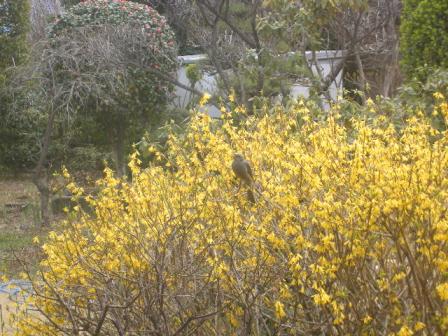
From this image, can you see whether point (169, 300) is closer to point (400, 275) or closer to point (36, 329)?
point (36, 329)

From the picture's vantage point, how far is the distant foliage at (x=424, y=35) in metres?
7.55

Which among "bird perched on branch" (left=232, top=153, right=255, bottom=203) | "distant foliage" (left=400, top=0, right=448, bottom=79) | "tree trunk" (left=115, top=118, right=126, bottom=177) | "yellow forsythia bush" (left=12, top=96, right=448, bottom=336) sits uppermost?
"distant foliage" (left=400, top=0, right=448, bottom=79)

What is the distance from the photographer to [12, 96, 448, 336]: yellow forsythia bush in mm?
3355

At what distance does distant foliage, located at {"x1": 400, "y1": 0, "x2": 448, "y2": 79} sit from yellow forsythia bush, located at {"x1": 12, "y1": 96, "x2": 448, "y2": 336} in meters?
3.77

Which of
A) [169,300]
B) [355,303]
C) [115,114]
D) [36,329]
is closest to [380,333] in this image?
[355,303]

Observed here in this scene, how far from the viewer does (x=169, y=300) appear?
3.79 meters

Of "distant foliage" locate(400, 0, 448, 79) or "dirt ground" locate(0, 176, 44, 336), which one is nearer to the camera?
"distant foliage" locate(400, 0, 448, 79)

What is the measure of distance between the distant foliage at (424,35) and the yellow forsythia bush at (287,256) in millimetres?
3765

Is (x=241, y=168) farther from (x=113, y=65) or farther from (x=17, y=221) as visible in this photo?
(x=17, y=221)

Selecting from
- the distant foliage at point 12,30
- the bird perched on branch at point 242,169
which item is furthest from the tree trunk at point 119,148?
the bird perched on branch at point 242,169

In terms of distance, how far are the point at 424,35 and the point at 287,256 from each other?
465cm

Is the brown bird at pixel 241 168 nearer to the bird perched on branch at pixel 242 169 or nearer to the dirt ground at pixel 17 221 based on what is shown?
the bird perched on branch at pixel 242 169

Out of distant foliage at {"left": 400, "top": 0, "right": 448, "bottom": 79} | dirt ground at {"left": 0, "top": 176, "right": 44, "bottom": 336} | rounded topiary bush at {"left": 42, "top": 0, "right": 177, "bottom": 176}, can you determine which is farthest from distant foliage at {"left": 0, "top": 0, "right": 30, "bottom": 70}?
distant foliage at {"left": 400, "top": 0, "right": 448, "bottom": 79}

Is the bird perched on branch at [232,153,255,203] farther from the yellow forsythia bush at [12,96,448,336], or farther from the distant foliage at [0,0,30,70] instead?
the distant foliage at [0,0,30,70]
